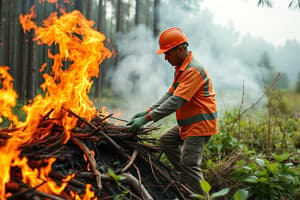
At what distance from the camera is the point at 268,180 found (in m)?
3.68

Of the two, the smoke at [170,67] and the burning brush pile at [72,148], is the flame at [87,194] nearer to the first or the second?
the burning brush pile at [72,148]

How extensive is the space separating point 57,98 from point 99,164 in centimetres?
101

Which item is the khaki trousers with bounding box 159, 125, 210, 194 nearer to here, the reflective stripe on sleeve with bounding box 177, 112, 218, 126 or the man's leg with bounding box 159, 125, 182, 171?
the reflective stripe on sleeve with bounding box 177, 112, 218, 126

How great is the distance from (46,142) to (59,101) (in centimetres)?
58

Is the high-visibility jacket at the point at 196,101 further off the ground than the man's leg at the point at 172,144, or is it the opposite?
the high-visibility jacket at the point at 196,101

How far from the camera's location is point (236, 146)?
5207 mm

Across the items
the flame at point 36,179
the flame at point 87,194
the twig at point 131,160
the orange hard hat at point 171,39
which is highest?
the orange hard hat at point 171,39

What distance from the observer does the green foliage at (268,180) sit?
365cm

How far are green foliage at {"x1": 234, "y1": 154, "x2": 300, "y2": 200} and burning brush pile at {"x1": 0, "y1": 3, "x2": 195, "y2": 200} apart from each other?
0.90 metres

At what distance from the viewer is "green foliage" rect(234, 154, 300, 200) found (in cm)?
365

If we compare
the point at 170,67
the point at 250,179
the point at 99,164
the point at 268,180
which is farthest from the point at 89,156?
the point at 170,67

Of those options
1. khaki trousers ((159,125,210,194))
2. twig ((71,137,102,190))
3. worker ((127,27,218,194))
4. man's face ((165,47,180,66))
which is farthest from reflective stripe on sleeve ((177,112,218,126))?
twig ((71,137,102,190))

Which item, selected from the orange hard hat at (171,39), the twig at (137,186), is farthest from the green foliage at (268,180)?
the orange hard hat at (171,39)

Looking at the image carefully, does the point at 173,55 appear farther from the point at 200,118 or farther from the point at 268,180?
the point at 268,180
